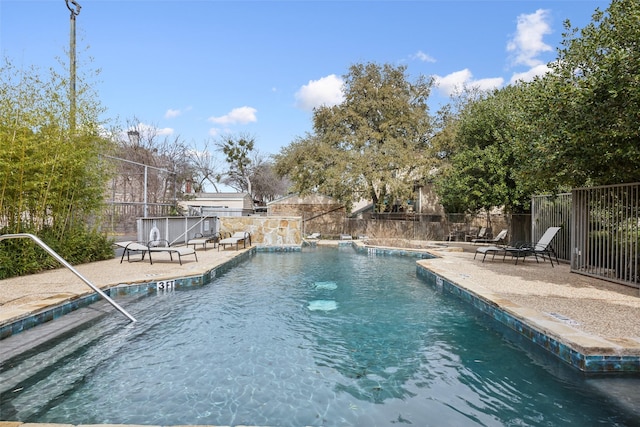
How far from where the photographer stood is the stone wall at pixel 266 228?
49.5 ft

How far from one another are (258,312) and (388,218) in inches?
644

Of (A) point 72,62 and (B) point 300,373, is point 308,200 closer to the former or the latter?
(A) point 72,62

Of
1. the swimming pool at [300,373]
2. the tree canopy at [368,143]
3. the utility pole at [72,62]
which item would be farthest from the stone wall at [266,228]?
the swimming pool at [300,373]

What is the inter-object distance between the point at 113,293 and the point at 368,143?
16.4 m

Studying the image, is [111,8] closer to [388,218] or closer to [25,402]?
[25,402]

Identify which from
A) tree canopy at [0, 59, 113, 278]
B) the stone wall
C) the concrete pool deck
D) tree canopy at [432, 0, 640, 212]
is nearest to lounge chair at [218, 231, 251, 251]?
the stone wall

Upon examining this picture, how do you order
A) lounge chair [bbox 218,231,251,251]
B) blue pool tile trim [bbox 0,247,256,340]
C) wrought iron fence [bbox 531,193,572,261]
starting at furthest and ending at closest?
lounge chair [bbox 218,231,251,251] → wrought iron fence [bbox 531,193,572,261] → blue pool tile trim [bbox 0,247,256,340]

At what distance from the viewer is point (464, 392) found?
3.29 metres

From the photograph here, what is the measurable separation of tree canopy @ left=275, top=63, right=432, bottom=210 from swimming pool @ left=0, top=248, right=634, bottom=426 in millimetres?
13202

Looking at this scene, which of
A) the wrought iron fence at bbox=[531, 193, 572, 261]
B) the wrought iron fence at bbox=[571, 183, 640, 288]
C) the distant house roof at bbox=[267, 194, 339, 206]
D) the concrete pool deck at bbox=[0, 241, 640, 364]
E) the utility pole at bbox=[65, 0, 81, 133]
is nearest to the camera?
the concrete pool deck at bbox=[0, 241, 640, 364]

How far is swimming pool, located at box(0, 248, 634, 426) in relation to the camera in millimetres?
2877

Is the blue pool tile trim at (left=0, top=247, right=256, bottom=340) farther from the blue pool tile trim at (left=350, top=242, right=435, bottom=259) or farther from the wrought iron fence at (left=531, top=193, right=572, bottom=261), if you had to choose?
the wrought iron fence at (left=531, top=193, right=572, bottom=261)

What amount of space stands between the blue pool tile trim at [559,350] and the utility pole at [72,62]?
833cm

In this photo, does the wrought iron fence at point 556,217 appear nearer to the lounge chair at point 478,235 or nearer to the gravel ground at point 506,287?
the gravel ground at point 506,287
